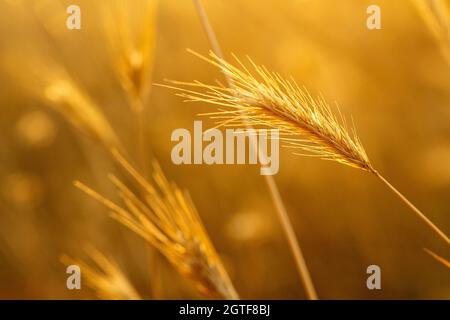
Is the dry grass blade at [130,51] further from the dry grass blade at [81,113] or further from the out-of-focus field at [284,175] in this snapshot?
the out-of-focus field at [284,175]

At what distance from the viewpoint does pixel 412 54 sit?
1.38 meters

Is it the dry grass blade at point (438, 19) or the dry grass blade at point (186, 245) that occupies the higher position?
the dry grass blade at point (438, 19)

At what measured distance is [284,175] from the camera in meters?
1.36

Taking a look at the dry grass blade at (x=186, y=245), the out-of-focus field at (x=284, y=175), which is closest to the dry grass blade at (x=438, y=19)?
the dry grass blade at (x=186, y=245)

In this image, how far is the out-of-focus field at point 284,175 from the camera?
121 centimetres

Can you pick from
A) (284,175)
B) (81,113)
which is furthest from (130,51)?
(284,175)

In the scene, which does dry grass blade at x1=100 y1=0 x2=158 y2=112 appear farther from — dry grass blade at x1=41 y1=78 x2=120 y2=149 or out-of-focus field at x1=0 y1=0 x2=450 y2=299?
out-of-focus field at x1=0 y1=0 x2=450 y2=299

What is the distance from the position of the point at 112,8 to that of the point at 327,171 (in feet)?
2.29

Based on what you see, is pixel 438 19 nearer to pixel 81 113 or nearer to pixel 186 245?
pixel 186 245

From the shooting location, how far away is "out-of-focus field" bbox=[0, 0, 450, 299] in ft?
3.97

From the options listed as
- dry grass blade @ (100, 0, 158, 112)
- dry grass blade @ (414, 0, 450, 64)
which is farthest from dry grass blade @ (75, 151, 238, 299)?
dry grass blade @ (414, 0, 450, 64)

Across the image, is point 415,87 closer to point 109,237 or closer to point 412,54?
point 412,54

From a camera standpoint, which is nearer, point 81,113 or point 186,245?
point 186,245
